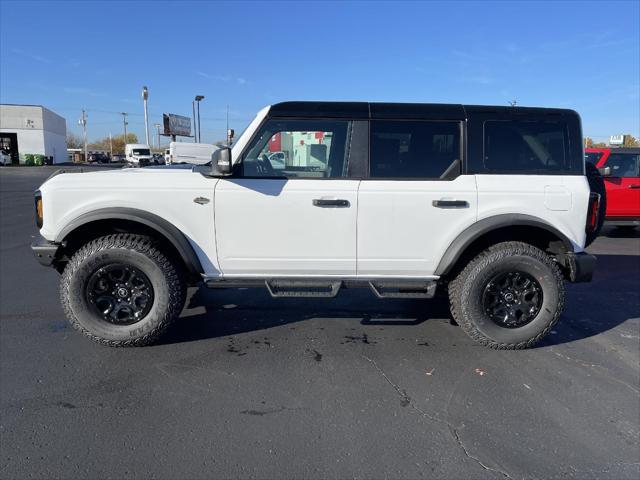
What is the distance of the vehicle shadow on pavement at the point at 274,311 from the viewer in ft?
14.0

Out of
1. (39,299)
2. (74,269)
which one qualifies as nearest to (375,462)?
(74,269)

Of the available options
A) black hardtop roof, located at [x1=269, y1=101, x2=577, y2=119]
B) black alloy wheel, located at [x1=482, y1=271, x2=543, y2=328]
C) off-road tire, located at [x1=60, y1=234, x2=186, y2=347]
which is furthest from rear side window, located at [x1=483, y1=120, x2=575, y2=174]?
off-road tire, located at [x1=60, y1=234, x2=186, y2=347]

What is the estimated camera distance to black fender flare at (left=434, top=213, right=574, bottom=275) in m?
3.72

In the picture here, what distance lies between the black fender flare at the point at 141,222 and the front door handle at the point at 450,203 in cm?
213

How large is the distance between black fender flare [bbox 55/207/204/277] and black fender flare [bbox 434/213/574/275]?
7.28 feet

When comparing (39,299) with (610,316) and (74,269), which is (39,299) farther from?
(610,316)

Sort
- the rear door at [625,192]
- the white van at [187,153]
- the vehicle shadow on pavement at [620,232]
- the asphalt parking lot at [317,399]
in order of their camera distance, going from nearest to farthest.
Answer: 1. the asphalt parking lot at [317,399]
2. the rear door at [625,192]
3. the vehicle shadow on pavement at [620,232]
4. the white van at [187,153]

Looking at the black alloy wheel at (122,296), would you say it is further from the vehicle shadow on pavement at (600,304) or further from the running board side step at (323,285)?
the vehicle shadow on pavement at (600,304)

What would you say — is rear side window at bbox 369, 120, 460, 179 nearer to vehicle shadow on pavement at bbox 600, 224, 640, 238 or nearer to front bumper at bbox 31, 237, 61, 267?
front bumper at bbox 31, 237, 61, 267

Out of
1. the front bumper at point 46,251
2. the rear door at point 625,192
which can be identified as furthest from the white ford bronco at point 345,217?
the rear door at point 625,192

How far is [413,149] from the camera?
12.7 feet

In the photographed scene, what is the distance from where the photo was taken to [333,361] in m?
3.63

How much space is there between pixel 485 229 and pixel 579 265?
89 centimetres

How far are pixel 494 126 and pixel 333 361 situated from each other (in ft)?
8.12
